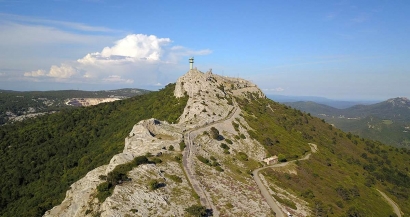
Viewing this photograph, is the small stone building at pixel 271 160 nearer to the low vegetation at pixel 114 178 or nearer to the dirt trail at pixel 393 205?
the low vegetation at pixel 114 178

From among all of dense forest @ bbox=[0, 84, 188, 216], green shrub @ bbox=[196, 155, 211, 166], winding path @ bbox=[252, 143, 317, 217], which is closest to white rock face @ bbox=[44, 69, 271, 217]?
green shrub @ bbox=[196, 155, 211, 166]

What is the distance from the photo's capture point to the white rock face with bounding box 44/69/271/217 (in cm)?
4209

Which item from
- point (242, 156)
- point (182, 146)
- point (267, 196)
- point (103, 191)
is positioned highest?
point (182, 146)

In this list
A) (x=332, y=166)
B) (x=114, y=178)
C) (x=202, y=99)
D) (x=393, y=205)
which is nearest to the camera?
(x=114, y=178)

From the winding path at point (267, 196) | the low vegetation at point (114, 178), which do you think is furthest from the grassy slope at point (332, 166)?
the low vegetation at point (114, 178)

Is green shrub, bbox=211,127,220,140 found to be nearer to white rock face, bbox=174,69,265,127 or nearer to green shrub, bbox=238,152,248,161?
white rock face, bbox=174,69,265,127

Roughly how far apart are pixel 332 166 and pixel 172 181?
3292 inches

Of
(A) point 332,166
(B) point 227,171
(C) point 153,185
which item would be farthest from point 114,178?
(A) point 332,166

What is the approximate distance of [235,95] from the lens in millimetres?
153875

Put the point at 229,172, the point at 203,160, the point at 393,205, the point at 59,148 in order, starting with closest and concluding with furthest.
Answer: the point at 203,160
the point at 229,172
the point at 393,205
the point at 59,148

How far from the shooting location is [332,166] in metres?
111

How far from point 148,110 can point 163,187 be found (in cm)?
10095

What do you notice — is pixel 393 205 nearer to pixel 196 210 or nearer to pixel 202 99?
pixel 202 99

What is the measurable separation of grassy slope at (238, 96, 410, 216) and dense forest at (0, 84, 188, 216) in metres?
44.2
